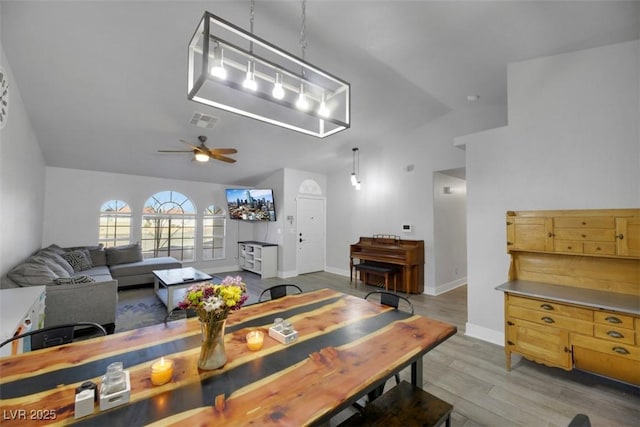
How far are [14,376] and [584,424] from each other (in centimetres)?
213

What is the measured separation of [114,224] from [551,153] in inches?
303

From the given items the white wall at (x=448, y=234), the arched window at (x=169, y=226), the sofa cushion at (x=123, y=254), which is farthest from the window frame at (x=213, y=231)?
the white wall at (x=448, y=234)

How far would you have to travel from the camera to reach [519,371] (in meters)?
2.48

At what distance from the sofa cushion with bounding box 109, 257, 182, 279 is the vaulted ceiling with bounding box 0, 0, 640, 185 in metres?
2.25

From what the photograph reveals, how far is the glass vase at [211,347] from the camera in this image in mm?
1189

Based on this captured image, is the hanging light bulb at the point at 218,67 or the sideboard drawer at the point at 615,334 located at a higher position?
the hanging light bulb at the point at 218,67

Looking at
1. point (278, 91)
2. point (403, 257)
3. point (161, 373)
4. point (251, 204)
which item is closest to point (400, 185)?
point (403, 257)

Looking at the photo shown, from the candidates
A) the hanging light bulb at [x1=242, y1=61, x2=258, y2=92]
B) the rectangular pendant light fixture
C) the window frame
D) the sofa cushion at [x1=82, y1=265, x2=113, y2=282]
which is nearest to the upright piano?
the rectangular pendant light fixture

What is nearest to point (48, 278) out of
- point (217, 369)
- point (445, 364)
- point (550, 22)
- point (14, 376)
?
point (14, 376)

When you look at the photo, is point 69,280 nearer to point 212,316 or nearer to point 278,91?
point 212,316

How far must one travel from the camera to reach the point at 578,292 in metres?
2.41

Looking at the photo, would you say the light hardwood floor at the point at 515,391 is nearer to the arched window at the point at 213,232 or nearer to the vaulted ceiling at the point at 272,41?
the vaulted ceiling at the point at 272,41

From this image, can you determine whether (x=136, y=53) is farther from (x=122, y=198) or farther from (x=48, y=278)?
(x=122, y=198)

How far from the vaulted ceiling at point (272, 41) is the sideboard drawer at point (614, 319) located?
244 cm
